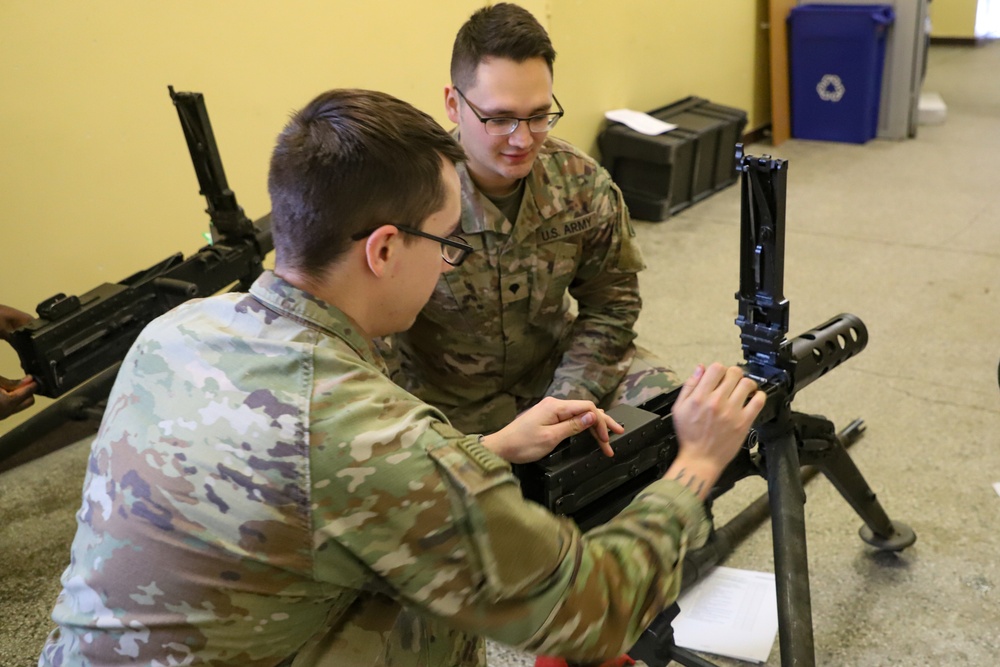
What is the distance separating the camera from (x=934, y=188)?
482 centimetres

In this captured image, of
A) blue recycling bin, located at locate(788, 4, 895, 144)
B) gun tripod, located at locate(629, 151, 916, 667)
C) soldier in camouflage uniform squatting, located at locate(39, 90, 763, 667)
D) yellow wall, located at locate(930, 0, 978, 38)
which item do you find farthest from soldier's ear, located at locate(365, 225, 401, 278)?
yellow wall, located at locate(930, 0, 978, 38)

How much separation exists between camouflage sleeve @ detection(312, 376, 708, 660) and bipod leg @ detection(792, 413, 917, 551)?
932 millimetres

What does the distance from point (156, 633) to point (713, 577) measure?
57.0 inches

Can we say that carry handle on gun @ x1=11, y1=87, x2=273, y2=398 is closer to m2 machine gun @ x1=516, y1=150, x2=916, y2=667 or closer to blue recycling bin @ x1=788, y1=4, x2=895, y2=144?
m2 machine gun @ x1=516, y1=150, x2=916, y2=667

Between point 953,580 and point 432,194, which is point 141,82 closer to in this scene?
point 432,194

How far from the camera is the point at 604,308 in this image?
85.0 inches

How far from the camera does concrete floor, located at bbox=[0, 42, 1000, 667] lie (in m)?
2.07

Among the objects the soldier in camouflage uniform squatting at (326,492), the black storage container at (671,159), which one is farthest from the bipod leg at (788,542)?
the black storage container at (671,159)

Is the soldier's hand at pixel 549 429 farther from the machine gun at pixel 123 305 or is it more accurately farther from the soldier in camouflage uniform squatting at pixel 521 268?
A: the machine gun at pixel 123 305

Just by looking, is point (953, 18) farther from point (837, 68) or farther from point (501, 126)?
point (501, 126)

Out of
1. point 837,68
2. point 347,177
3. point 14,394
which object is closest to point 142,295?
point 14,394

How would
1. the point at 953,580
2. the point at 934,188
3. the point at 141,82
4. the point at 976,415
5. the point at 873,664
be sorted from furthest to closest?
the point at 934,188, the point at 141,82, the point at 976,415, the point at 953,580, the point at 873,664

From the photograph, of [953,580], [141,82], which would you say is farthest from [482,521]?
[141,82]

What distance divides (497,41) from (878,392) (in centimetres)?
176
